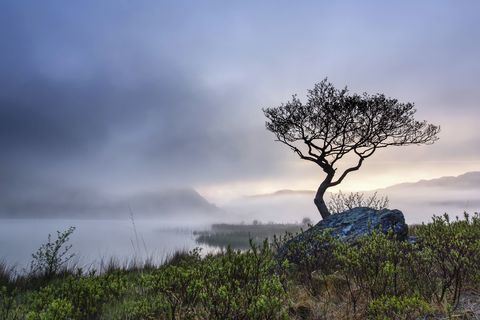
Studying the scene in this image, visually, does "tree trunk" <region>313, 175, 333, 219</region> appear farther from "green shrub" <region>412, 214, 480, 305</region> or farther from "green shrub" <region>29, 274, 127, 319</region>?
"green shrub" <region>29, 274, 127, 319</region>

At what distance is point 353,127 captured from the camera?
843 inches

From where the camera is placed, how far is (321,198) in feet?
66.3

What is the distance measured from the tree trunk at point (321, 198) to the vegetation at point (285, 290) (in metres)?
11.9

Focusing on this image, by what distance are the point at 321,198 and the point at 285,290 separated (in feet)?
47.2

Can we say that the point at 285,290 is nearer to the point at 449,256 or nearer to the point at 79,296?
the point at 449,256

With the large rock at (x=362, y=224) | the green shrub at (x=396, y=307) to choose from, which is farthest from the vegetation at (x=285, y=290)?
the large rock at (x=362, y=224)

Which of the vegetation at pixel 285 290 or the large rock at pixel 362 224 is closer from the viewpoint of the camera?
the vegetation at pixel 285 290

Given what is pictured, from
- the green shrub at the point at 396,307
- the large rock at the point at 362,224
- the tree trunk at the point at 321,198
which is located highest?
the tree trunk at the point at 321,198

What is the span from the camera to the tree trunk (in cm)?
1974

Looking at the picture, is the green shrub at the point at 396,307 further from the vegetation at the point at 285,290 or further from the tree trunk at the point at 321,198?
the tree trunk at the point at 321,198

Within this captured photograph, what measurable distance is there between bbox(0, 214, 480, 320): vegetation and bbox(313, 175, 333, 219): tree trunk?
38.9 ft

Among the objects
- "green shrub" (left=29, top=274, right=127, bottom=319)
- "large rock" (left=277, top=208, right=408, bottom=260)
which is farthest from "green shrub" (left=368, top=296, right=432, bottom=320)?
"large rock" (left=277, top=208, right=408, bottom=260)

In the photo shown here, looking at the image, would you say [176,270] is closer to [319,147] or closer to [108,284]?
[108,284]

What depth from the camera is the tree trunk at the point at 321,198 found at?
1974 cm
